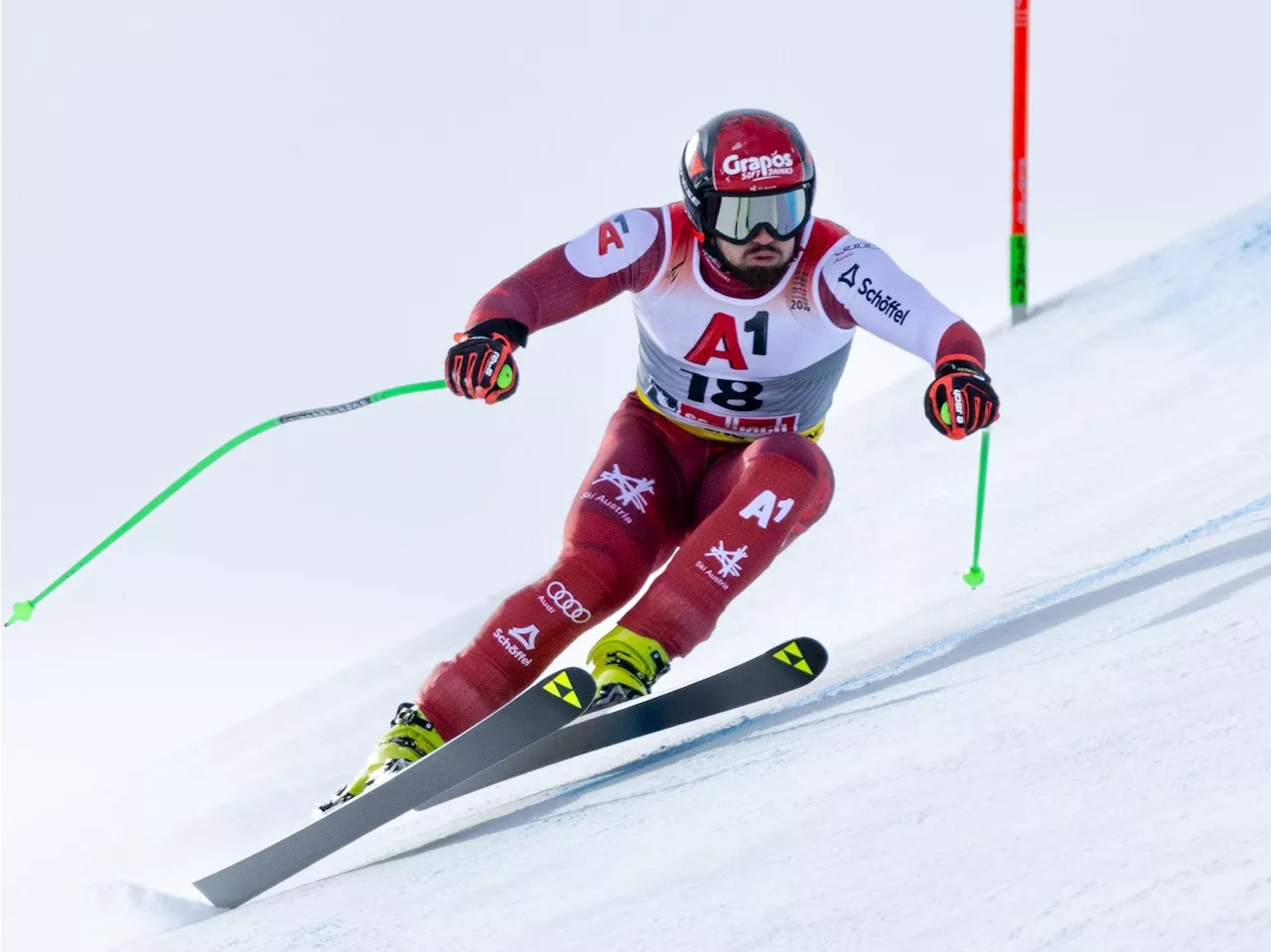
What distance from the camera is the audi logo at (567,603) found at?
10.8 ft

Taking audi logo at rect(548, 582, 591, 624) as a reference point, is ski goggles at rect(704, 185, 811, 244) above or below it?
above

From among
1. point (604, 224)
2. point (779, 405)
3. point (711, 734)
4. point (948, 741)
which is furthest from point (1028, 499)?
point (948, 741)

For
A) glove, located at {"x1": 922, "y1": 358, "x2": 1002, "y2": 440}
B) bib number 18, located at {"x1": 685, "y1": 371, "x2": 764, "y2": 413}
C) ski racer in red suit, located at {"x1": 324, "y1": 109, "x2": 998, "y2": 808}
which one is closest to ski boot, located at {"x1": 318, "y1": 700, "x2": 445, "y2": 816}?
ski racer in red suit, located at {"x1": 324, "y1": 109, "x2": 998, "y2": 808}

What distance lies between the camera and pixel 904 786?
2035 millimetres

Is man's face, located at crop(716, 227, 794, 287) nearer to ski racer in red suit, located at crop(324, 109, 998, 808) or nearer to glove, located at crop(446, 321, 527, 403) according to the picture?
ski racer in red suit, located at crop(324, 109, 998, 808)

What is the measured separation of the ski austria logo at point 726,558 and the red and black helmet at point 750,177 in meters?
0.74

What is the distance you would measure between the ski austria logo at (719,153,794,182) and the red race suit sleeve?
1.06 feet

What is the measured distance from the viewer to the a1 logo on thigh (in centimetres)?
331

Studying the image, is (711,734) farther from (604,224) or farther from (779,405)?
(604,224)

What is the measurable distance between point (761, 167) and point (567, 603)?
1.07m

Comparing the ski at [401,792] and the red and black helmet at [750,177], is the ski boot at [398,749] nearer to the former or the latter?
the ski at [401,792]

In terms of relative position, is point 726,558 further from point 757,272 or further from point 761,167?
point 761,167

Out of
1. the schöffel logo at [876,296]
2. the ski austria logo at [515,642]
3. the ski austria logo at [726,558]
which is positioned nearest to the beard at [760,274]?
the schöffel logo at [876,296]

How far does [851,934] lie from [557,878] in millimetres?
666
